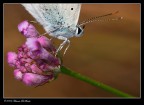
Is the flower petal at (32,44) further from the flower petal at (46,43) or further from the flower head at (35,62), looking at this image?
the flower petal at (46,43)

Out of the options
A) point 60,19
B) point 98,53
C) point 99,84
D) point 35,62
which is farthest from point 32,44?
point 98,53

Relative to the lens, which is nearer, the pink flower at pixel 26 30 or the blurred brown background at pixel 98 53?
the pink flower at pixel 26 30

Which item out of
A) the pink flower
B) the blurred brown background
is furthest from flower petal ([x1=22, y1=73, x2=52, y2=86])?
the blurred brown background

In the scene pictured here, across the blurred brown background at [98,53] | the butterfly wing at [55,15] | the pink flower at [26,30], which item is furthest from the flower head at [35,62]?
the blurred brown background at [98,53]

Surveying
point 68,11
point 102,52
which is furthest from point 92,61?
point 68,11

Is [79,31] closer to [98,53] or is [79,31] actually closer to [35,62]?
[35,62]

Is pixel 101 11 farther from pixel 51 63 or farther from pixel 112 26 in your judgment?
pixel 51 63
